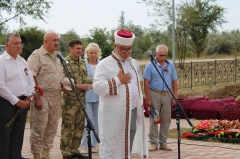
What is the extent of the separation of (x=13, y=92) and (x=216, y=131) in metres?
4.33

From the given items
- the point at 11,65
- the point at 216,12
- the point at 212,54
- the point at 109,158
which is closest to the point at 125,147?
the point at 109,158

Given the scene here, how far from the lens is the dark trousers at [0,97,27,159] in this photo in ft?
19.5

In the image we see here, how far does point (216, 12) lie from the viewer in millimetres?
31594

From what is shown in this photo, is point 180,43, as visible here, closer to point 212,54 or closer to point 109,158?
point 212,54

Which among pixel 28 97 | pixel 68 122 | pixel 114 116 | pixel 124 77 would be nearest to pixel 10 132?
pixel 28 97

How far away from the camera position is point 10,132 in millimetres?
6070

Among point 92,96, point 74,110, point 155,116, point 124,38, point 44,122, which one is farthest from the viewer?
point 92,96

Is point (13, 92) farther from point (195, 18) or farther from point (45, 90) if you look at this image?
point (195, 18)

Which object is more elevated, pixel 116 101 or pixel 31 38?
pixel 31 38

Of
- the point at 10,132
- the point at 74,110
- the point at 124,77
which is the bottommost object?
the point at 10,132

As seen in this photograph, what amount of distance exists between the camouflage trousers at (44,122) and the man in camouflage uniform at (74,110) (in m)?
0.23

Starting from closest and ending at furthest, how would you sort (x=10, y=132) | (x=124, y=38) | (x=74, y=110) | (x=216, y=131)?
1. (x=124, y=38)
2. (x=10, y=132)
3. (x=74, y=110)
4. (x=216, y=131)

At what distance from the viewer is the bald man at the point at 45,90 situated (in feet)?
21.4

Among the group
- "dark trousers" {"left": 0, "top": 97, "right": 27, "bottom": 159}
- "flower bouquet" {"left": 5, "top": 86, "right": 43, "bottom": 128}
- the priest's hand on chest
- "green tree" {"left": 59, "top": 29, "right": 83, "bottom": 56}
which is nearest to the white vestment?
the priest's hand on chest
